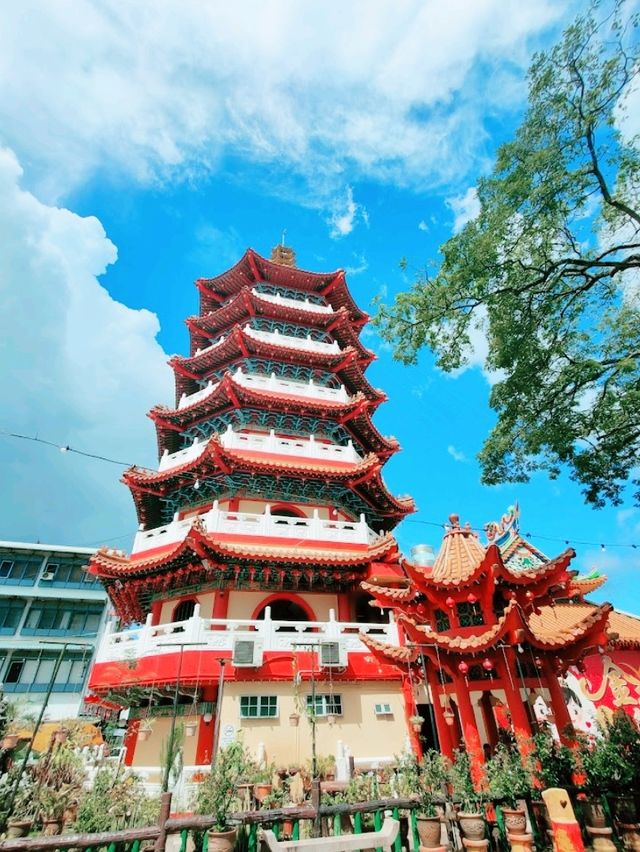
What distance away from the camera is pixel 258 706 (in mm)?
10492

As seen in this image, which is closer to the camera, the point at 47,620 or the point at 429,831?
the point at 429,831

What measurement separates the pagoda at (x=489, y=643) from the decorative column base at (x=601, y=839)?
1.55 m

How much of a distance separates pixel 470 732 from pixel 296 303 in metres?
18.3

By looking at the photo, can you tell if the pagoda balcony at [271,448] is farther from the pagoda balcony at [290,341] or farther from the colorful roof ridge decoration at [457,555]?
the colorful roof ridge decoration at [457,555]

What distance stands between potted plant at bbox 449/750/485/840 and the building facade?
27322 mm

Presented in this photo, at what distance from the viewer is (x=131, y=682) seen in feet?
35.1

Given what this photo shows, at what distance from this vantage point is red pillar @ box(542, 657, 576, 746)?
23.6 ft

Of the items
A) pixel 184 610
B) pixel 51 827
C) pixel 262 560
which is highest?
pixel 262 560

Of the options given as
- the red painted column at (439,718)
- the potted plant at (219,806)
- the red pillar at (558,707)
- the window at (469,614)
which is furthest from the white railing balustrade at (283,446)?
the potted plant at (219,806)

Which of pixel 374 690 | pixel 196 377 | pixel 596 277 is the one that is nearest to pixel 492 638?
pixel 374 690

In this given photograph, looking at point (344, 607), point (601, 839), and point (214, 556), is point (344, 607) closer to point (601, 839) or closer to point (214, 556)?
point (214, 556)

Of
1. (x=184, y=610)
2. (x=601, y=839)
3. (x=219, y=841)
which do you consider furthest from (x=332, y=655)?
(x=219, y=841)

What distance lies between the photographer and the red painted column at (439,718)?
8031 mm

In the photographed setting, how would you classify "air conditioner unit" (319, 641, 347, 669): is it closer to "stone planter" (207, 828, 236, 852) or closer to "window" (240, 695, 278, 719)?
"window" (240, 695, 278, 719)
